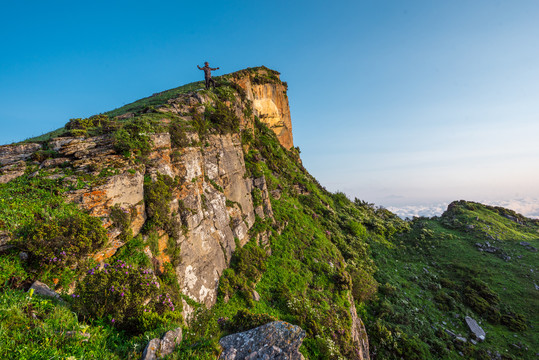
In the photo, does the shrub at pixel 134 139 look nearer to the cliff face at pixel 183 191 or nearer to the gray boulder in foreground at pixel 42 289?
the cliff face at pixel 183 191

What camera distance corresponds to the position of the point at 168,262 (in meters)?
12.1

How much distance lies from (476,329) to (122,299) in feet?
106

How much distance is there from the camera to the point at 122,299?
7312 millimetres

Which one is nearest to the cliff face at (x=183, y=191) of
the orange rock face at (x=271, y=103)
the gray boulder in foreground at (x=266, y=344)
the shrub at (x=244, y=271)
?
the shrub at (x=244, y=271)

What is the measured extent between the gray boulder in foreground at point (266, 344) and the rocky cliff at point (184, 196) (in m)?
5.12

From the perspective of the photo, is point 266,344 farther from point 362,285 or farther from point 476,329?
point 476,329

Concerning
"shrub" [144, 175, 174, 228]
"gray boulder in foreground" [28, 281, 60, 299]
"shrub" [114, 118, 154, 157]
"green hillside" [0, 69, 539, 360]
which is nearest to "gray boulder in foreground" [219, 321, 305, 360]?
"green hillside" [0, 69, 539, 360]

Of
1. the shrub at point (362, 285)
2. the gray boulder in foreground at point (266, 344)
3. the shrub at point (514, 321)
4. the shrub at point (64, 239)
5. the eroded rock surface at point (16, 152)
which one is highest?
the eroded rock surface at point (16, 152)

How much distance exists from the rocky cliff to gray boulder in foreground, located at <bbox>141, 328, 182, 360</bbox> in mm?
4268

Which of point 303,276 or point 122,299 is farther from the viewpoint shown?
point 303,276

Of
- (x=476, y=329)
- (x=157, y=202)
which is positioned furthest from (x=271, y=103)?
(x=476, y=329)

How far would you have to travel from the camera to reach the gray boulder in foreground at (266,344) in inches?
273

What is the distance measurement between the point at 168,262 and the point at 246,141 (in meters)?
21.1

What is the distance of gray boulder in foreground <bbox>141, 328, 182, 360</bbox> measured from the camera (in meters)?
5.81
